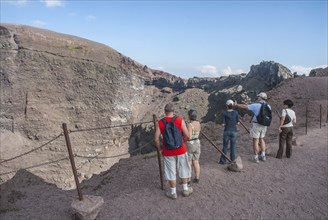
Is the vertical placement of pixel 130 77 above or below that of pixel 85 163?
above

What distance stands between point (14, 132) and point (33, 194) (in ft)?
68.7

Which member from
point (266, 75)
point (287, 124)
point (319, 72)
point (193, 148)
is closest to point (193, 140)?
point (193, 148)

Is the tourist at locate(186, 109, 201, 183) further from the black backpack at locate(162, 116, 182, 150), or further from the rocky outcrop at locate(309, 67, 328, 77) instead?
the rocky outcrop at locate(309, 67, 328, 77)

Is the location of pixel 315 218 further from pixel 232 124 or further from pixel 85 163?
pixel 85 163

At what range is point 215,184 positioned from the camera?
7496 millimetres

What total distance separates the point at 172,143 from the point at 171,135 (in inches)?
7.5

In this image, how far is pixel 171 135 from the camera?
5.96 meters

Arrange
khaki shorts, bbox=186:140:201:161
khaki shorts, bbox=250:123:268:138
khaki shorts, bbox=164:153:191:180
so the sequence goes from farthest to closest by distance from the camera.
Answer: khaki shorts, bbox=250:123:268:138
khaki shorts, bbox=186:140:201:161
khaki shorts, bbox=164:153:191:180

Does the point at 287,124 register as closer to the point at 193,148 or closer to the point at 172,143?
the point at 193,148

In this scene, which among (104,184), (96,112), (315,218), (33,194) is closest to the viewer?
(315,218)

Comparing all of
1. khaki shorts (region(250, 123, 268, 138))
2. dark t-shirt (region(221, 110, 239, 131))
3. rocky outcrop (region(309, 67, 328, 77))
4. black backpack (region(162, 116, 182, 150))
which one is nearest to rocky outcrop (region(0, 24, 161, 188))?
dark t-shirt (region(221, 110, 239, 131))

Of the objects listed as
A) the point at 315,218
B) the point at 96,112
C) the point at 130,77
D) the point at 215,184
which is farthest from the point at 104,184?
the point at 130,77

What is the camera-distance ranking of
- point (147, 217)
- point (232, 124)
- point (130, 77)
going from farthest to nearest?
point (130, 77) < point (232, 124) < point (147, 217)

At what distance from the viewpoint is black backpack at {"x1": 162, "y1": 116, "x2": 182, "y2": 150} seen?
595cm
